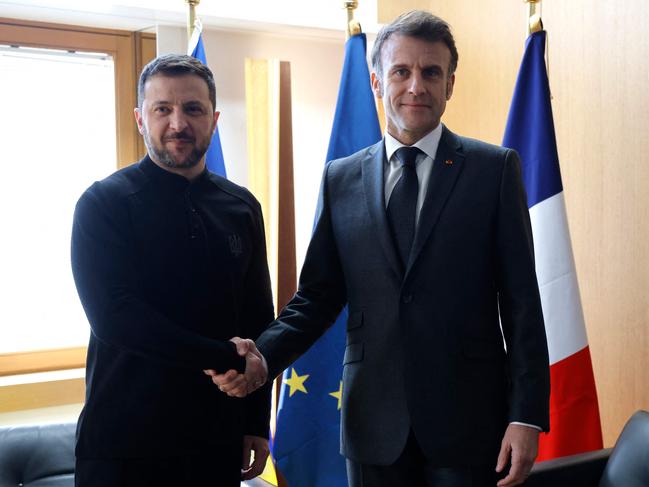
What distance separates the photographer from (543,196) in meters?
2.58

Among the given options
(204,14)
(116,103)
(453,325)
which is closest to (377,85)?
(453,325)

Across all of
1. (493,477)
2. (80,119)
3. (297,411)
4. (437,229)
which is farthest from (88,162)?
(493,477)

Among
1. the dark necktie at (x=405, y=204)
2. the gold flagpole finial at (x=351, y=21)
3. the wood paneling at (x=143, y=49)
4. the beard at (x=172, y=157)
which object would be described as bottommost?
the dark necktie at (x=405, y=204)

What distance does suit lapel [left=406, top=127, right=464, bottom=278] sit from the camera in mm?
1689

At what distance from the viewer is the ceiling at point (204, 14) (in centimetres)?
304

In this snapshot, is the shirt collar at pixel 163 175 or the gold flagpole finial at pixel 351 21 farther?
the gold flagpole finial at pixel 351 21

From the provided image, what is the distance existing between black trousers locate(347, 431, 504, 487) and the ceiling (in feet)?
6.02

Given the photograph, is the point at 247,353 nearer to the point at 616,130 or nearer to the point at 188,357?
the point at 188,357

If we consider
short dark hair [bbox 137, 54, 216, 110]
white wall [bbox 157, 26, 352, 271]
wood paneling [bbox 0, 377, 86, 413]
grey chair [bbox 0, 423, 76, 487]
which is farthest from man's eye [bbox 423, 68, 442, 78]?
wood paneling [bbox 0, 377, 86, 413]

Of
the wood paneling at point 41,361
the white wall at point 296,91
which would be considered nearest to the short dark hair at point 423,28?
the white wall at point 296,91

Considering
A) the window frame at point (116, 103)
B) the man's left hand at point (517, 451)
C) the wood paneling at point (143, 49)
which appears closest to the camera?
the man's left hand at point (517, 451)

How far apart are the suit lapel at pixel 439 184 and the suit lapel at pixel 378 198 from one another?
0.05 metres

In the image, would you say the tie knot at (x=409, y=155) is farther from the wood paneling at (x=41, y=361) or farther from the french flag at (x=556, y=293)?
the wood paneling at (x=41, y=361)

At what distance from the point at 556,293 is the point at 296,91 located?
165cm
